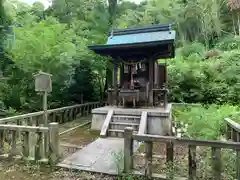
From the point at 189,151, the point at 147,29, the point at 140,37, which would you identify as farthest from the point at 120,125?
the point at 147,29

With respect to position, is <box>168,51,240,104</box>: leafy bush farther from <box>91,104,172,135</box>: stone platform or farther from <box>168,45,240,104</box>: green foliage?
<box>91,104,172,135</box>: stone platform

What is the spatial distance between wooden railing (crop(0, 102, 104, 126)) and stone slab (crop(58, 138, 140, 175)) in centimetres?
202

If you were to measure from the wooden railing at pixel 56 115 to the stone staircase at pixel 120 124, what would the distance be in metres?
2.30

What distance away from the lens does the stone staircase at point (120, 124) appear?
661 centimetres

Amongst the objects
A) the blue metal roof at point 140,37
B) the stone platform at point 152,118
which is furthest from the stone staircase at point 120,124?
the blue metal roof at point 140,37

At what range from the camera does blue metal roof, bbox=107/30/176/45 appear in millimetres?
8038

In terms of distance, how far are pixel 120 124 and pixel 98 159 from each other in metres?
2.43

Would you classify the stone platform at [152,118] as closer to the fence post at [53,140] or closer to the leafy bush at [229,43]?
the fence post at [53,140]

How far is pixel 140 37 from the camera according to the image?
8688 millimetres

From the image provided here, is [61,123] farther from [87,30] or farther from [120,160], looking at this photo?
[87,30]

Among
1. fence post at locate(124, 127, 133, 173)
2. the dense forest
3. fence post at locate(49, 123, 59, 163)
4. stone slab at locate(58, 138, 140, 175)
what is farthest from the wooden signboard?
the dense forest

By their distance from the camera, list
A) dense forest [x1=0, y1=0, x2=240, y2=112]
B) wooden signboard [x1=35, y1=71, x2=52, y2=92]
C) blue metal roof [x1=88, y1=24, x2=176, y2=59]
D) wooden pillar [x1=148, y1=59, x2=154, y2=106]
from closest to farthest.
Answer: wooden signboard [x1=35, y1=71, x2=52, y2=92] < blue metal roof [x1=88, y1=24, x2=176, y2=59] < wooden pillar [x1=148, y1=59, x2=154, y2=106] < dense forest [x1=0, y1=0, x2=240, y2=112]

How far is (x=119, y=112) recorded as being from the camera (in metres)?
7.45

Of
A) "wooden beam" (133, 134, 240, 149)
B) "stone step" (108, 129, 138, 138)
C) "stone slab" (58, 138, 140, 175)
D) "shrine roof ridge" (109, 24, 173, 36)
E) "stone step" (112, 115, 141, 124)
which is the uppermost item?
"shrine roof ridge" (109, 24, 173, 36)
